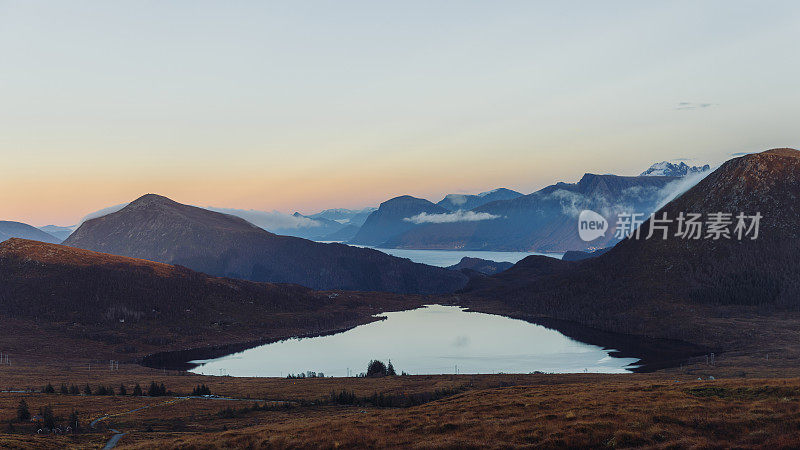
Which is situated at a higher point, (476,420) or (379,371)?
(476,420)

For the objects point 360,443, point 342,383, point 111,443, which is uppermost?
point 360,443

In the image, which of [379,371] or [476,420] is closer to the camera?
[476,420]

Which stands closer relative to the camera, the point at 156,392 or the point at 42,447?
the point at 42,447

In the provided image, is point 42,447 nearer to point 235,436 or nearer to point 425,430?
point 235,436

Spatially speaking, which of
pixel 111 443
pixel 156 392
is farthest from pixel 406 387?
pixel 111 443

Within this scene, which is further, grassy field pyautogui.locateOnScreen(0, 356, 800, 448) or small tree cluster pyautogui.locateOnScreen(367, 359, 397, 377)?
small tree cluster pyautogui.locateOnScreen(367, 359, 397, 377)

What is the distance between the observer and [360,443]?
47.1 m

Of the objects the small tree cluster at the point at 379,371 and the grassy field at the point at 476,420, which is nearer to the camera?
the grassy field at the point at 476,420

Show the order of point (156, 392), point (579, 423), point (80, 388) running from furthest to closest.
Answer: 1. point (80, 388)
2. point (156, 392)
3. point (579, 423)

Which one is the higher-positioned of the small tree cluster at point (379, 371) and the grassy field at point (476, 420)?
the grassy field at point (476, 420)

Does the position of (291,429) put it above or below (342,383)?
above

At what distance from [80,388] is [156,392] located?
27690 mm

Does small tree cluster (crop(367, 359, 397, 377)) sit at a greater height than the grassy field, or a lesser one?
lesser

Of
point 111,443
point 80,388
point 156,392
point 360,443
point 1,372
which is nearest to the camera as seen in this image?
point 360,443
